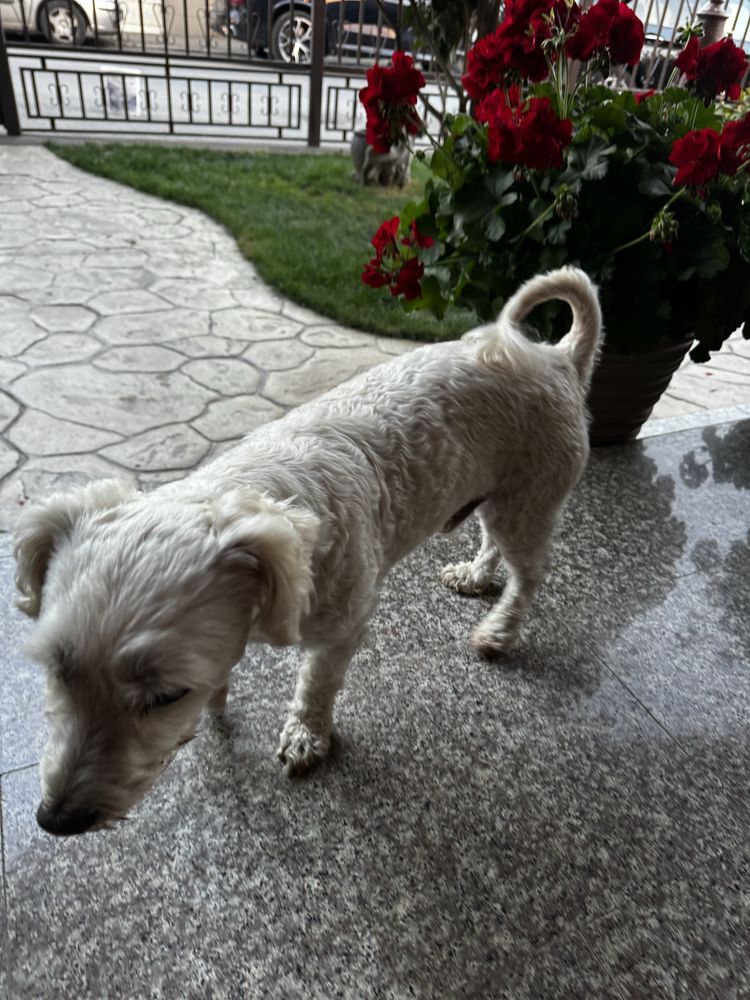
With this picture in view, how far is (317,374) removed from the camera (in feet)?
13.0

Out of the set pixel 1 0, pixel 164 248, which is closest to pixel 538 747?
pixel 164 248

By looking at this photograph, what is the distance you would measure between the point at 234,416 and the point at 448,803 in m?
2.26

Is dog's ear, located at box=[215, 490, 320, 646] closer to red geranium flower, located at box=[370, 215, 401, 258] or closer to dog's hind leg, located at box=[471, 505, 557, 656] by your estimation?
dog's hind leg, located at box=[471, 505, 557, 656]

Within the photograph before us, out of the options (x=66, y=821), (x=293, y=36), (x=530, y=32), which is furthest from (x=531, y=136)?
(x=293, y=36)

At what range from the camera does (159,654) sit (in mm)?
1144

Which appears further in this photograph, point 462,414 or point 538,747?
point 538,747

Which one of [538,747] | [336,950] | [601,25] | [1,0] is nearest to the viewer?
[336,950]

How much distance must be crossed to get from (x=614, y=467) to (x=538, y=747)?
172 cm

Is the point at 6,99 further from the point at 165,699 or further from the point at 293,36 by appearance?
the point at 165,699

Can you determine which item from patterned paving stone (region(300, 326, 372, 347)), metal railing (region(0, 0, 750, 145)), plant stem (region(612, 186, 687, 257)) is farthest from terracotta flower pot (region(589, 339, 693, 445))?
metal railing (region(0, 0, 750, 145))

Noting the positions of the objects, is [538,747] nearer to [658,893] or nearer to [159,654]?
[658,893]

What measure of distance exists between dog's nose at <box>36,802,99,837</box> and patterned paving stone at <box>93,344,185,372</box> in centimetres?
300

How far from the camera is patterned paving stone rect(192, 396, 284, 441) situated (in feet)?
11.1

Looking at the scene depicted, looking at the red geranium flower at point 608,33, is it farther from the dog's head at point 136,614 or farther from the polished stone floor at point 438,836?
the dog's head at point 136,614
